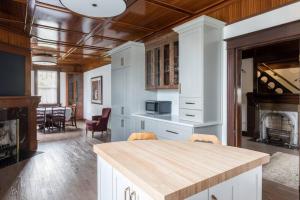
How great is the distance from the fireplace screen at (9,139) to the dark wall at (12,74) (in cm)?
61

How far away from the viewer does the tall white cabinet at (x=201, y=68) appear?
9.50 ft

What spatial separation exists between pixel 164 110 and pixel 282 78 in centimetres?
428

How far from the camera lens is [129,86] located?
4.30 m

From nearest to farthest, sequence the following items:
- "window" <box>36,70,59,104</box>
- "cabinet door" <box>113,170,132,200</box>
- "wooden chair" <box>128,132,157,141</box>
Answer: "cabinet door" <box>113,170,132,200</box> < "wooden chair" <box>128,132,157,141</box> < "window" <box>36,70,59,104</box>

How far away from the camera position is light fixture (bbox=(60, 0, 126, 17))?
1902 mm

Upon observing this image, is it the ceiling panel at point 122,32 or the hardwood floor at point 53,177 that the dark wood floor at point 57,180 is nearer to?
the hardwood floor at point 53,177

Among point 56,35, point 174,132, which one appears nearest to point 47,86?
point 56,35

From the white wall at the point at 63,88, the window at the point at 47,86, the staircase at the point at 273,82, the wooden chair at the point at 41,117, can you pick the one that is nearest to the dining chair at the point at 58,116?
Answer: the wooden chair at the point at 41,117

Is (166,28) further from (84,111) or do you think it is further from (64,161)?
(84,111)

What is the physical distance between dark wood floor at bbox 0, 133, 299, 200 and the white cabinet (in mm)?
1312

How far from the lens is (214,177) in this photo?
108 centimetres

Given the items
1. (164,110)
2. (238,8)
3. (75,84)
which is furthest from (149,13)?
(75,84)

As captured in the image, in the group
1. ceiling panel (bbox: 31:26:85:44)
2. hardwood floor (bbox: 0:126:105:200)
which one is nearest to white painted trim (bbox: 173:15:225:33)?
ceiling panel (bbox: 31:26:85:44)

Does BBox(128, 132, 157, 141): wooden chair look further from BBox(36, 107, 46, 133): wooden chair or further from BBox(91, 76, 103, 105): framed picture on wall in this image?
BBox(91, 76, 103, 105): framed picture on wall
